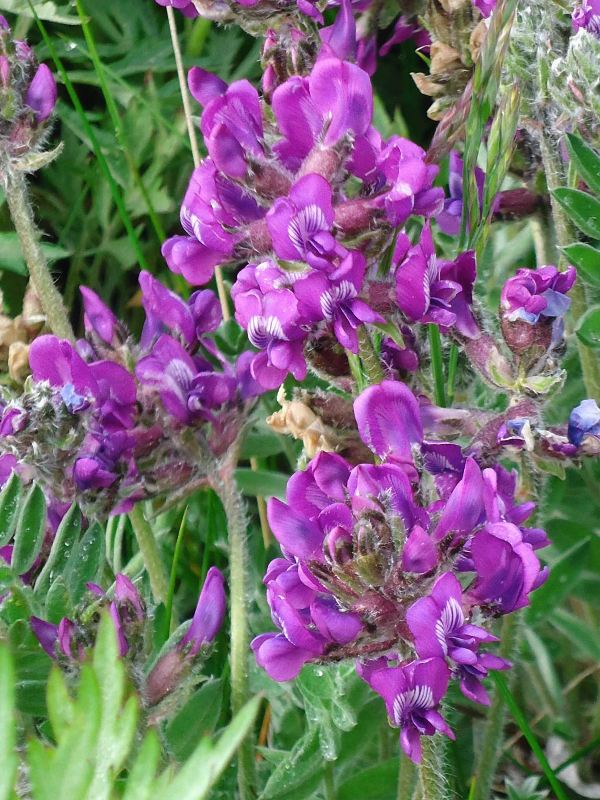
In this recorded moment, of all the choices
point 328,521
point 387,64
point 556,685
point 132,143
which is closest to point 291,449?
point 556,685

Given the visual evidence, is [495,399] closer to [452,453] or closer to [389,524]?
[452,453]

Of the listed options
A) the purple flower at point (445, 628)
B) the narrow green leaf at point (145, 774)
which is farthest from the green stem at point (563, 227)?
the narrow green leaf at point (145, 774)

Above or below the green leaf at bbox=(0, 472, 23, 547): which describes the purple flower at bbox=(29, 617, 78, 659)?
below

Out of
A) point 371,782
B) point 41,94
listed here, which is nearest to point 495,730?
point 371,782

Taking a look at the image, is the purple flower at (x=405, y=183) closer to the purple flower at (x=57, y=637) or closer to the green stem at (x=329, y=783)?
the purple flower at (x=57, y=637)

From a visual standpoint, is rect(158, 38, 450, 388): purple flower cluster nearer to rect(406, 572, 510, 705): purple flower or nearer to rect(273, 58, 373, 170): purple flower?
rect(273, 58, 373, 170): purple flower

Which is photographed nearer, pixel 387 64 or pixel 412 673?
pixel 412 673

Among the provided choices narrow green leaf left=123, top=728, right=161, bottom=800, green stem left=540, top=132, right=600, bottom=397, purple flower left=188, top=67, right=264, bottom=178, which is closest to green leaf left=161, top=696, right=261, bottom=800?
narrow green leaf left=123, top=728, right=161, bottom=800

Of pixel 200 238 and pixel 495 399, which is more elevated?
pixel 200 238
